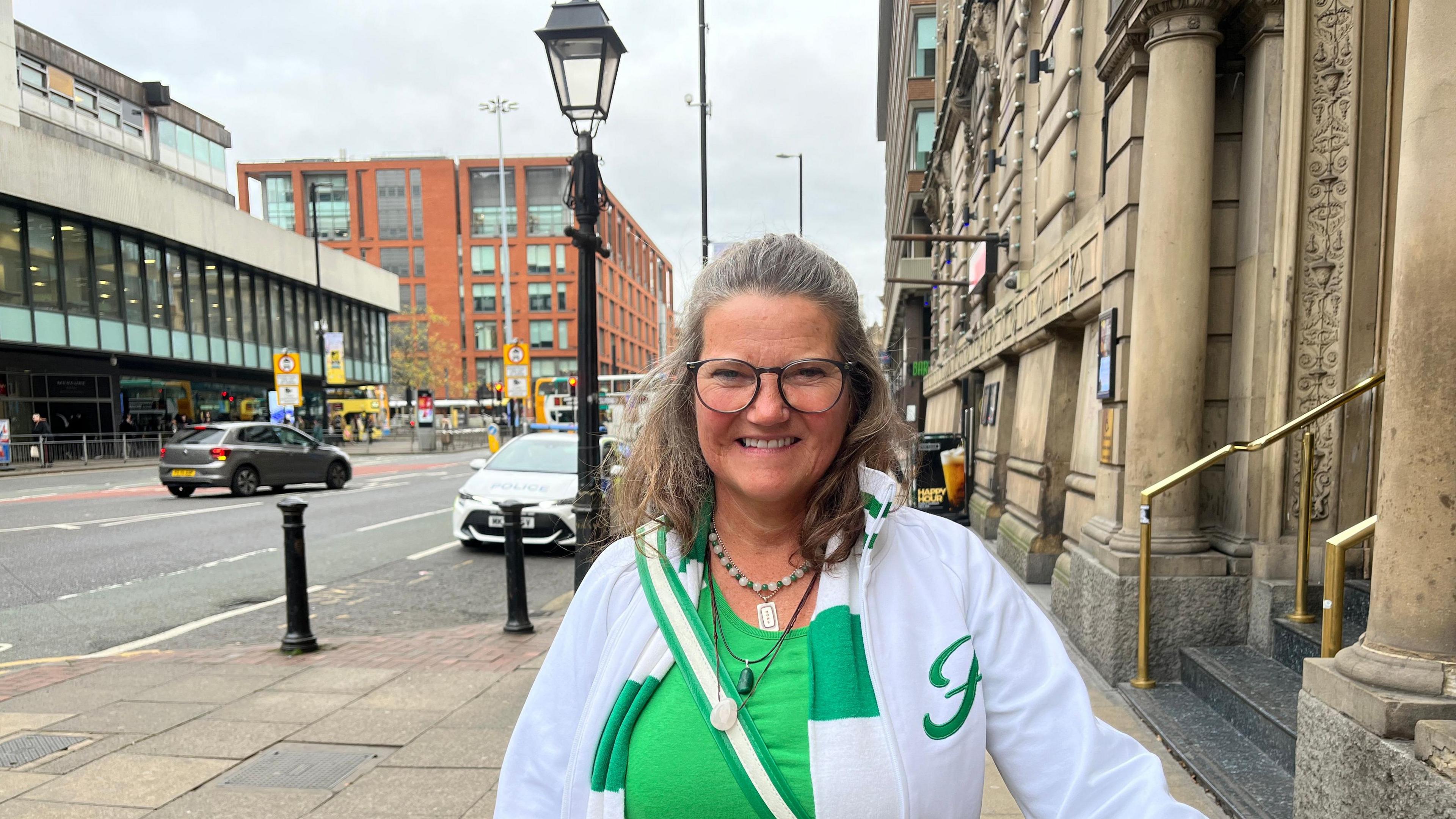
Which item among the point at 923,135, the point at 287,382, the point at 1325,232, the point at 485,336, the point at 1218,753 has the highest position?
the point at 923,135

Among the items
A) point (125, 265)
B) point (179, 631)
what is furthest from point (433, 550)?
point (125, 265)

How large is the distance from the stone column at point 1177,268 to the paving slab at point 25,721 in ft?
20.4

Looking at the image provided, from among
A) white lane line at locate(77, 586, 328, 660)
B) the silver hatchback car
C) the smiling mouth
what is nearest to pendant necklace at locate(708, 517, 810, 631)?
the smiling mouth

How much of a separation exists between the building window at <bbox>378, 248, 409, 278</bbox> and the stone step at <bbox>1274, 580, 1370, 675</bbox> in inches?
3311

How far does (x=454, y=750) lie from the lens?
4199 mm

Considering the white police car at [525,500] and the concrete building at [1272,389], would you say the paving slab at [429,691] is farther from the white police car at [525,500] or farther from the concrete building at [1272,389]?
the white police car at [525,500]

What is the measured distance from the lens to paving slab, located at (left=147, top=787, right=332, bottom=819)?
3529mm

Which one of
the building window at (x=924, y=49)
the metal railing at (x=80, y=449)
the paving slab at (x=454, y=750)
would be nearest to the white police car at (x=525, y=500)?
the paving slab at (x=454, y=750)

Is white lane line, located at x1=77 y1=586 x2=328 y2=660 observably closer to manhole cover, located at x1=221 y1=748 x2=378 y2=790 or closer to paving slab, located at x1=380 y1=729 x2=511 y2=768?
manhole cover, located at x1=221 y1=748 x2=378 y2=790

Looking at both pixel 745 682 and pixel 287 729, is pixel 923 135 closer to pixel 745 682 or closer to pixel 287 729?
pixel 287 729

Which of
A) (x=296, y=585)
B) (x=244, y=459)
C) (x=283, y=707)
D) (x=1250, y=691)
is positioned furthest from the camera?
(x=244, y=459)

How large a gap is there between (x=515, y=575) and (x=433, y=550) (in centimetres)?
470

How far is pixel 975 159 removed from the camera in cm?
1484

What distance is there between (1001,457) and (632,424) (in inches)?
378
